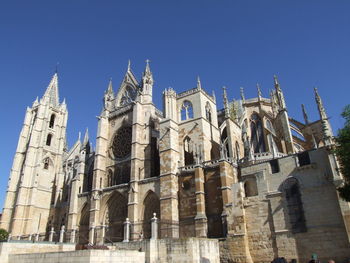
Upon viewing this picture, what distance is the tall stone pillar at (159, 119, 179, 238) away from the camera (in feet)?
70.5

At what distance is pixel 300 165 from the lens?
17.3m

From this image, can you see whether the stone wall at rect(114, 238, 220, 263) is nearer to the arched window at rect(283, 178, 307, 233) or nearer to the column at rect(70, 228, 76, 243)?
the arched window at rect(283, 178, 307, 233)

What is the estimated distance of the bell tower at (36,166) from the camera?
3197 centimetres

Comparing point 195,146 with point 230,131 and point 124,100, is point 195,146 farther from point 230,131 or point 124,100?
point 124,100

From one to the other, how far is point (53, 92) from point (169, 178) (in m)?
26.8

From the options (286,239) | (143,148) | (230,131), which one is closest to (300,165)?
(286,239)

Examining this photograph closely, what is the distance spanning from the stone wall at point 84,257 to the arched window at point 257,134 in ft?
62.9

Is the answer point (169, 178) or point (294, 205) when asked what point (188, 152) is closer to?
point (169, 178)

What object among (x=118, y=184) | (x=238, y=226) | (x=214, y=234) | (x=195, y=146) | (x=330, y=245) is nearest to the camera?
(x=330, y=245)

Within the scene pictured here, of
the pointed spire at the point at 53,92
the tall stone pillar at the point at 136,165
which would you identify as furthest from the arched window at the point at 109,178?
the pointed spire at the point at 53,92

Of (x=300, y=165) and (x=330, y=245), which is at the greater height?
(x=300, y=165)

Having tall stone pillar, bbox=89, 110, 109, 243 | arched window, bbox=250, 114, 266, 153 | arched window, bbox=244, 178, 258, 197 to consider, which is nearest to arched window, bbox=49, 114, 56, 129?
tall stone pillar, bbox=89, 110, 109, 243

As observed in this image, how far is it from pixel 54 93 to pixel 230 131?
2720 cm

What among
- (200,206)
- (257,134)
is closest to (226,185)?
(200,206)
